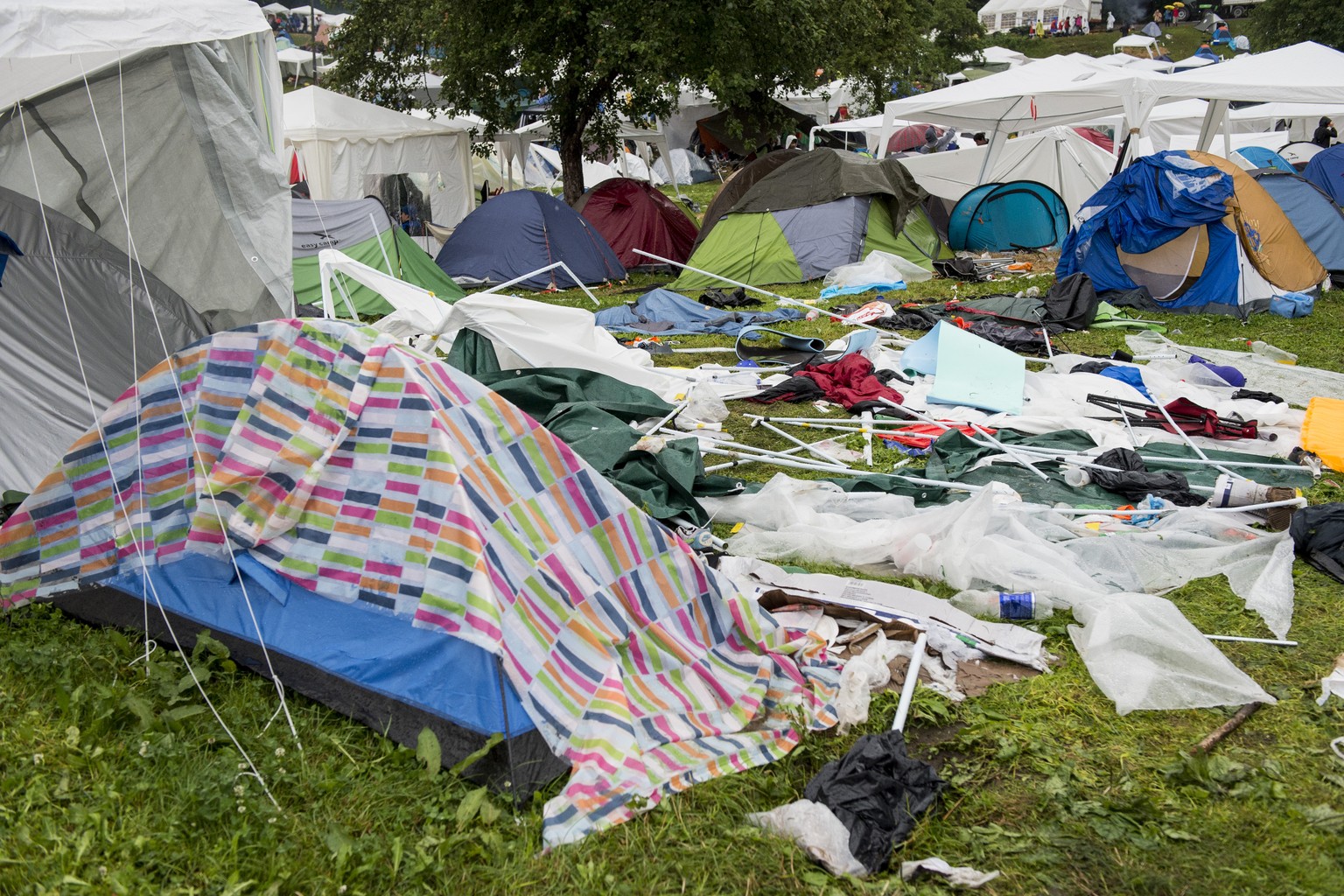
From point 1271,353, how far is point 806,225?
6115 mm

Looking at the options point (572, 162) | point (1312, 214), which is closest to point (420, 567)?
point (1312, 214)

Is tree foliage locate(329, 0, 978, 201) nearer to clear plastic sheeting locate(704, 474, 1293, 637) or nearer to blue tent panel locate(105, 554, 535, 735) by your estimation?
clear plastic sheeting locate(704, 474, 1293, 637)

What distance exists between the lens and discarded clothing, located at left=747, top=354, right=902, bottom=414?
767cm

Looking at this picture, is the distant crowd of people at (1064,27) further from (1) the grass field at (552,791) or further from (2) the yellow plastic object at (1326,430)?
(1) the grass field at (552,791)

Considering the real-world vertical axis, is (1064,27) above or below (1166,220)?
above

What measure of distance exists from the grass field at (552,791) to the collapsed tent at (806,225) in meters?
10.2

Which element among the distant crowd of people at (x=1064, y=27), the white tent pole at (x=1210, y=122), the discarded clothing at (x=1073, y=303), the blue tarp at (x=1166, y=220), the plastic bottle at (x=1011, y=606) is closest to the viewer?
the plastic bottle at (x=1011, y=606)

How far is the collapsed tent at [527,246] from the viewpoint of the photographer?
45.5 ft

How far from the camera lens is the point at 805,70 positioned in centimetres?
1683

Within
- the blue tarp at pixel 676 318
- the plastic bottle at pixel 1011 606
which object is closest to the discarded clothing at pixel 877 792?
the plastic bottle at pixel 1011 606

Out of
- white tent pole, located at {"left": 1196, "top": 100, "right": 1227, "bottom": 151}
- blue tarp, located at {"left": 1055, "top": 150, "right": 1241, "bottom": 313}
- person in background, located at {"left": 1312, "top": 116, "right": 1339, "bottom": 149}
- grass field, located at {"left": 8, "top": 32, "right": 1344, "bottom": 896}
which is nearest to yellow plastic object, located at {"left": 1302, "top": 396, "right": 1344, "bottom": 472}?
grass field, located at {"left": 8, "top": 32, "right": 1344, "bottom": 896}

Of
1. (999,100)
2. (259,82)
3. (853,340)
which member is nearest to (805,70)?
(999,100)

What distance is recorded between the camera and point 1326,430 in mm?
6617

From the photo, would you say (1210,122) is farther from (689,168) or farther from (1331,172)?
(689,168)
